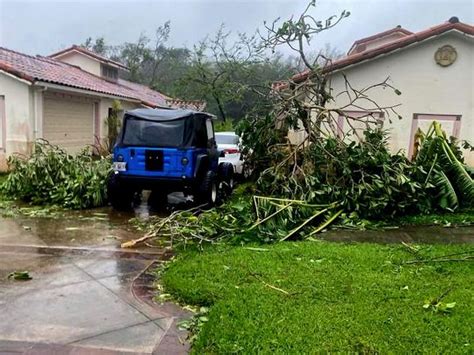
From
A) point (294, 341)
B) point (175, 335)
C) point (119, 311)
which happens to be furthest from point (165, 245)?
point (294, 341)

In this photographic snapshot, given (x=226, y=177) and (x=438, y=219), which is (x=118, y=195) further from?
(x=438, y=219)

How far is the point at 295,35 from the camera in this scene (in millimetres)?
11055

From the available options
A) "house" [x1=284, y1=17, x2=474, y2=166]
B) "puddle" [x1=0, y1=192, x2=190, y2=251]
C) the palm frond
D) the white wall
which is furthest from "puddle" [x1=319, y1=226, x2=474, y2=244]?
the white wall

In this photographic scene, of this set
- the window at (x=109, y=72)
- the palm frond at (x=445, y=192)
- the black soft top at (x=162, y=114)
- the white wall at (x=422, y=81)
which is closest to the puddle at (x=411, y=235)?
the palm frond at (x=445, y=192)

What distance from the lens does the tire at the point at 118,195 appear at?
949cm

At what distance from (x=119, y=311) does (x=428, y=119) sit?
11.2 m

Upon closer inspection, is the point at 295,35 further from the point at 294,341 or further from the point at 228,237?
the point at 294,341

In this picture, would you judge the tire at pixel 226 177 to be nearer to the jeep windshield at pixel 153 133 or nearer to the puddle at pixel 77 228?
the puddle at pixel 77 228

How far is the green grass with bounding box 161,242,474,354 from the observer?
370 cm

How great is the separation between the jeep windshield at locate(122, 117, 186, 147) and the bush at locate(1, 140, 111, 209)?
4.29 feet

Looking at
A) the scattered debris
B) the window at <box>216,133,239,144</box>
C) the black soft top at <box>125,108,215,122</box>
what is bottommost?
the scattered debris

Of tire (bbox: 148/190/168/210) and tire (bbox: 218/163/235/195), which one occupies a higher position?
tire (bbox: 218/163/235/195)

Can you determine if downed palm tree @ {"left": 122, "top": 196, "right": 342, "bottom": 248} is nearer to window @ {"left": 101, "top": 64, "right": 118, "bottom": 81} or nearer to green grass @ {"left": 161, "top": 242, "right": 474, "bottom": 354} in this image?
green grass @ {"left": 161, "top": 242, "right": 474, "bottom": 354}

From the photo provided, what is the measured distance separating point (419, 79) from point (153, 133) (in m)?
7.97
